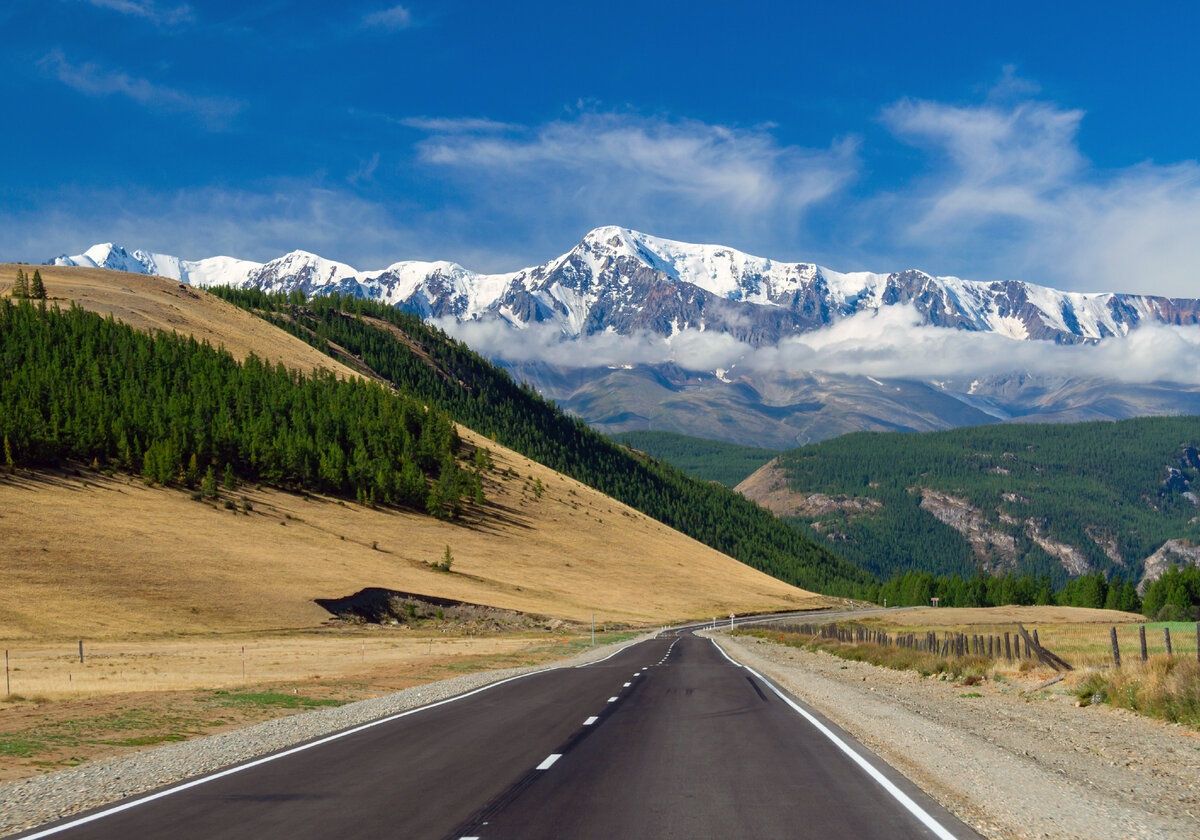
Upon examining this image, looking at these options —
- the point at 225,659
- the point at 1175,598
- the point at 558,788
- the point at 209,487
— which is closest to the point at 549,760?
the point at 558,788

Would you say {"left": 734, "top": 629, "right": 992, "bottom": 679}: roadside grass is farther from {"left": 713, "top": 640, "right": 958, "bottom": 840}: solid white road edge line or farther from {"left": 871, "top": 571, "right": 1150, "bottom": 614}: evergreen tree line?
{"left": 871, "top": 571, "right": 1150, "bottom": 614}: evergreen tree line

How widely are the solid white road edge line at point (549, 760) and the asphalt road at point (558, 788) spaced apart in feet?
0.08

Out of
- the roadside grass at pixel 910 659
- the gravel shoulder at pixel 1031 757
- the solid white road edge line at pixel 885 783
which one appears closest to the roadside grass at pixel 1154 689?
the gravel shoulder at pixel 1031 757

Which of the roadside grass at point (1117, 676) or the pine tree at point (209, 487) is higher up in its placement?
the pine tree at point (209, 487)

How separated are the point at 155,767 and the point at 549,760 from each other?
21.2ft

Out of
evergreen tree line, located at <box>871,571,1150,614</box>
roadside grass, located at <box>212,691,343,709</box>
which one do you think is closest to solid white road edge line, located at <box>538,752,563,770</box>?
roadside grass, located at <box>212,691,343,709</box>

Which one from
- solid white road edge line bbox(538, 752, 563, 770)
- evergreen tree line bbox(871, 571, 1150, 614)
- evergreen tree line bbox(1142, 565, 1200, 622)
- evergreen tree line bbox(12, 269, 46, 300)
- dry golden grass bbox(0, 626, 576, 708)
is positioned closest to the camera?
solid white road edge line bbox(538, 752, 563, 770)

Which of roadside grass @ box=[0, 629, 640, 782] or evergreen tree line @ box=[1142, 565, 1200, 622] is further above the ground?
roadside grass @ box=[0, 629, 640, 782]

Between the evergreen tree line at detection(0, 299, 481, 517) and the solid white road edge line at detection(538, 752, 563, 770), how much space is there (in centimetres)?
9242

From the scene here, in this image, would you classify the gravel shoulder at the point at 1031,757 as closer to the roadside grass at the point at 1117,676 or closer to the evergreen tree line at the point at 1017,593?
the roadside grass at the point at 1117,676

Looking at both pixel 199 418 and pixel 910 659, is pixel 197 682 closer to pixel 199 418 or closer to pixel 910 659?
pixel 910 659

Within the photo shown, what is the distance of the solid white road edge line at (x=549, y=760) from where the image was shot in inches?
563

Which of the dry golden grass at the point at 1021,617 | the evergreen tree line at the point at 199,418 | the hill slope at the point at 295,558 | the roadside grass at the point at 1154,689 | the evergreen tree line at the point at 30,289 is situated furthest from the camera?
the evergreen tree line at the point at 30,289

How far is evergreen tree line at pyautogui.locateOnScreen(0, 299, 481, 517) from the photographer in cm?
10094
